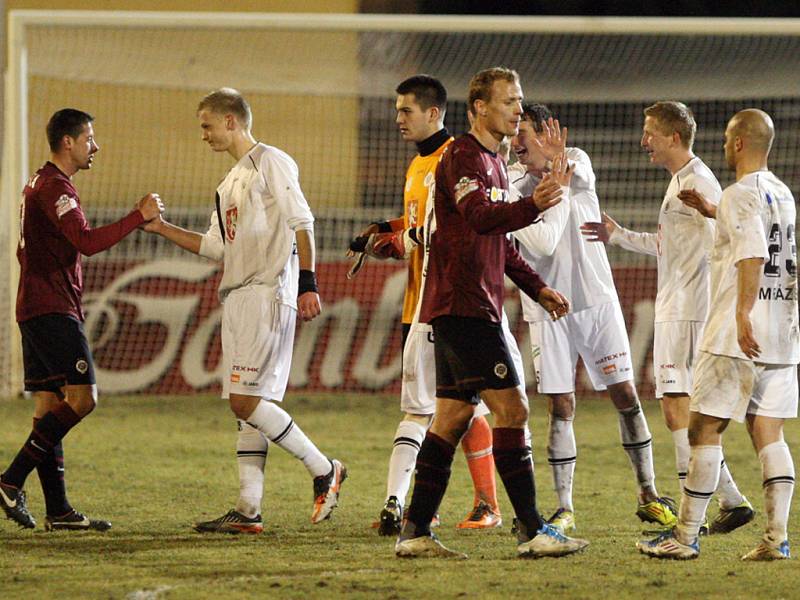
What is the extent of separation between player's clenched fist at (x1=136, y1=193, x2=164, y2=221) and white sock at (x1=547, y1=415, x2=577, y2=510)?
2.26 meters

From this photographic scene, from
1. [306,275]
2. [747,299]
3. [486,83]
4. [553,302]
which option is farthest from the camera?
[306,275]

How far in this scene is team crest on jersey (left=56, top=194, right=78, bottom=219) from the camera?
6238 mm

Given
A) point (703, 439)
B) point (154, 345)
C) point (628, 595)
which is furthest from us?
point (154, 345)

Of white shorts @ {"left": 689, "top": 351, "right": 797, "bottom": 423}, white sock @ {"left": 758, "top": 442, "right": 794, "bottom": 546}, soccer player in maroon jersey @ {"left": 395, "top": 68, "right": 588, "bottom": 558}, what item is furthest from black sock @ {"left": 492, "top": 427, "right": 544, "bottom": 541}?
white sock @ {"left": 758, "top": 442, "right": 794, "bottom": 546}

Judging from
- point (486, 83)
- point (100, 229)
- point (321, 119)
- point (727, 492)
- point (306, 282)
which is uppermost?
point (321, 119)

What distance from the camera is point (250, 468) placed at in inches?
249

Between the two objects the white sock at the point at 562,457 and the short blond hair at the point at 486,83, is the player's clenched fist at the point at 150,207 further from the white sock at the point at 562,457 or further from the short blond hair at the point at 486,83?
the white sock at the point at 562,457

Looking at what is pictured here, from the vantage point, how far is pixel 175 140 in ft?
51.0

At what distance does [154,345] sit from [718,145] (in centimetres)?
729

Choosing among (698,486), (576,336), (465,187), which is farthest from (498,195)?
(576,336)

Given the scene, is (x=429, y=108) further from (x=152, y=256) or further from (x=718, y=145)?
(x=718, y=145)

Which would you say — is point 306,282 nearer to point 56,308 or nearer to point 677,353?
point 56,308

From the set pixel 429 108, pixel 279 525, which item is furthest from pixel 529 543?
pixel 429 108

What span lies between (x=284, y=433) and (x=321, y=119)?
10.7 metres
